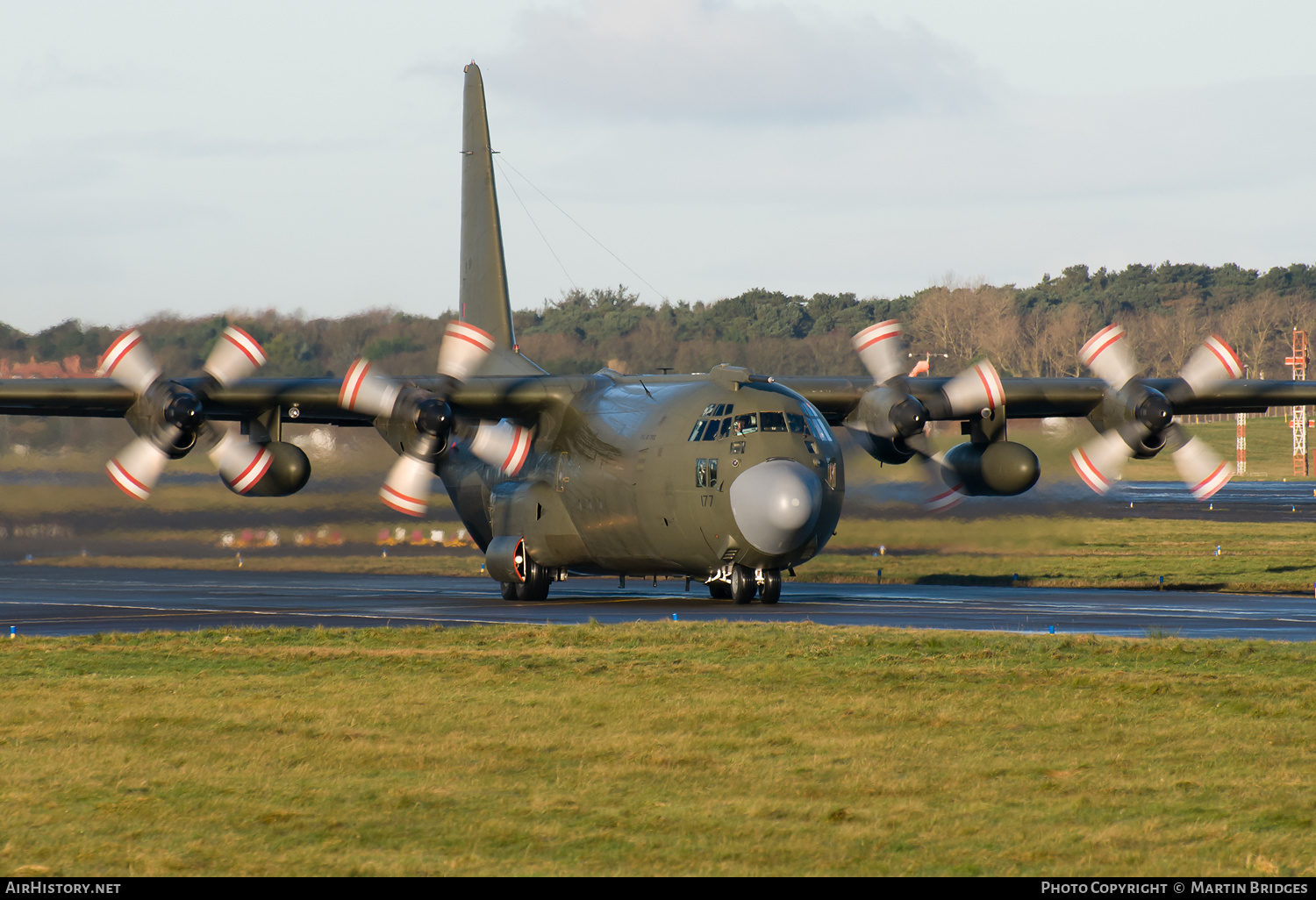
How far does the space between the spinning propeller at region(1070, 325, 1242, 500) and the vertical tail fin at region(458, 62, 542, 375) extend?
12868mm

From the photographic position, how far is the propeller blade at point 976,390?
98.0 feet

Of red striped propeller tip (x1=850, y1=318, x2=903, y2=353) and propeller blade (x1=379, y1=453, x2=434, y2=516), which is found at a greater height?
red striped propeller tip (x1=850, y1=318, x2=903, y2=353)

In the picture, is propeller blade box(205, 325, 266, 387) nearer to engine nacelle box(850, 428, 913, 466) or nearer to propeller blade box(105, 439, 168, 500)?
propeller blade box(105, 439, 168, 500)

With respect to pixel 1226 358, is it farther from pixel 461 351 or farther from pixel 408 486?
pixel 408 486

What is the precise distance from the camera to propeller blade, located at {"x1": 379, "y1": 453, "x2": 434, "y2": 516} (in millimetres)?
27781

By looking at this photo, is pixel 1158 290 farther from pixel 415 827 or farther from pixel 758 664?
pixel 415 827

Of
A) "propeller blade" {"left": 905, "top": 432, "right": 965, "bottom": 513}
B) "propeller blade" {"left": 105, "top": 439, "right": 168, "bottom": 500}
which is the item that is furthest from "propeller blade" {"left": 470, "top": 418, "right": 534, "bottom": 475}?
"propeller blade" {"left": 905, "top": 432, "right": 965, "bottom": 513}

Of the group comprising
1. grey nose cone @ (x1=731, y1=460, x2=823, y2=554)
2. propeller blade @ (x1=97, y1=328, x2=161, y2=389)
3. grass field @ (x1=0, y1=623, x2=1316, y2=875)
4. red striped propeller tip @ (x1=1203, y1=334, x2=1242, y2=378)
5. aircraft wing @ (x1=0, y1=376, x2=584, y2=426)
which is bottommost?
grass field @ (x1=0, y1=623, x2=1316, y2=875)

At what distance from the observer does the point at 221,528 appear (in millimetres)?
41594

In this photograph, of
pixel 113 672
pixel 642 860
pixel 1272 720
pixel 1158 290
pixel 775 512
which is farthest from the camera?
pixel 1158 290

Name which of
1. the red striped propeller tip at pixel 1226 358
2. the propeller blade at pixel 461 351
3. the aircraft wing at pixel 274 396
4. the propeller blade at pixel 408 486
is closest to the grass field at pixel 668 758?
the propeller blade at pixel 408 486

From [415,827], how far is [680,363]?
39.9 metres

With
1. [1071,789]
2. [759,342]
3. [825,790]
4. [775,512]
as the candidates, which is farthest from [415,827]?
[759,342]

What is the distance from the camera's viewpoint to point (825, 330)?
240 feet
